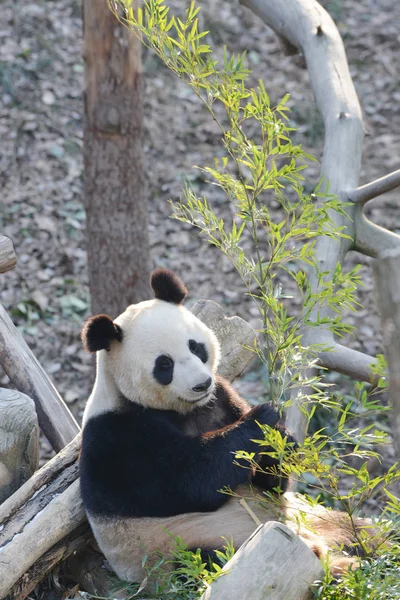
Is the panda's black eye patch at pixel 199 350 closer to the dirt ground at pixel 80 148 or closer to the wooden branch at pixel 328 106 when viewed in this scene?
the wooden branch at pixel 328 106

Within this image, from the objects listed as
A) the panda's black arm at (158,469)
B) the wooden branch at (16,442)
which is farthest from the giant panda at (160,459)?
the wooden branch at (16,442)

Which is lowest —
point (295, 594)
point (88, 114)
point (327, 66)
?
point (295, 594)

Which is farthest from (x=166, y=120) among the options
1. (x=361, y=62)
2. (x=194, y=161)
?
(x=361, y=62)

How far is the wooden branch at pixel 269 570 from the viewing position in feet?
6.88

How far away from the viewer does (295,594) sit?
220cm

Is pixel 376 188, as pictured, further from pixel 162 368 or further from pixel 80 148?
pixel 80 148

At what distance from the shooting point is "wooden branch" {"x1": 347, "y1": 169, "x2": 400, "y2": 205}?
11.4ft

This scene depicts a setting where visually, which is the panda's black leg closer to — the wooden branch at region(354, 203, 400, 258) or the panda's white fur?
the panda's white fur

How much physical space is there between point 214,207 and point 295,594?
5863 mm

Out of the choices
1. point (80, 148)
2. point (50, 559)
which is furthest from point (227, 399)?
point (80, 148)

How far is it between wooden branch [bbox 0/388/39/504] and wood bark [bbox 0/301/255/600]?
0.17 metres

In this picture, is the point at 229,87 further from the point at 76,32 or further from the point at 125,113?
the point at 76,32

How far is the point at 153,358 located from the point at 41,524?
723 millimetres

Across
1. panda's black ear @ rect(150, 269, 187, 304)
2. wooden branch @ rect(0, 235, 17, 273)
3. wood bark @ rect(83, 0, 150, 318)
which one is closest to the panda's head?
panda's black ear @ rect(150, 269, 187, 304)
